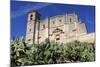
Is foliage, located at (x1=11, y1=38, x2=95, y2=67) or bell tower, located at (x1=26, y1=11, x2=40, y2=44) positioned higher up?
bell tower, located at (x1=26, y1=11, x2=40, y2=44)

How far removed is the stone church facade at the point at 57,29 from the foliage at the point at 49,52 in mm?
44

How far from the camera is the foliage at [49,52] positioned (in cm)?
200

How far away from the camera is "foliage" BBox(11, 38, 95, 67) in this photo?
200 centimetres

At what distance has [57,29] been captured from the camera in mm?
2127

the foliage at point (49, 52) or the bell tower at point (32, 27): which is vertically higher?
the bell tower at point (32, 27)

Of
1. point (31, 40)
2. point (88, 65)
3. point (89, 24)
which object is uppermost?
point (89, 24)

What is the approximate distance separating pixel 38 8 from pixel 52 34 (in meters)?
0.25

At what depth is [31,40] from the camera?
2.04 meters

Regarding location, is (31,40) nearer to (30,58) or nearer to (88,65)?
(30,58)

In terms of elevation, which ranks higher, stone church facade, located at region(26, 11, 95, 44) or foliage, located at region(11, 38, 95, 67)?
stone church facade, located at region(26, 11, 95, 44)

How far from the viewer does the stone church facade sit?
2.05m

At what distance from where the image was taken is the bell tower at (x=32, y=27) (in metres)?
2.04

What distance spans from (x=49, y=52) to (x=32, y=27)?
26cm
